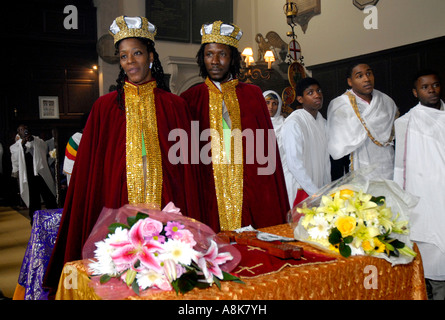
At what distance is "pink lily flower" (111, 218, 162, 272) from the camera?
4.20 ft

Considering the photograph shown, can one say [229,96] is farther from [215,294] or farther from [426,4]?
[426,4]

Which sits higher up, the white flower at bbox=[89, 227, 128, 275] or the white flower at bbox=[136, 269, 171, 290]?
the white flower at bbox=[89, 227, 128, 275]

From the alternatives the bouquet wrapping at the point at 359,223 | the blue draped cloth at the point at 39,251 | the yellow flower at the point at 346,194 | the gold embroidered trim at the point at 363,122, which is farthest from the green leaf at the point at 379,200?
the gold embroidered trim at the point at 363,122

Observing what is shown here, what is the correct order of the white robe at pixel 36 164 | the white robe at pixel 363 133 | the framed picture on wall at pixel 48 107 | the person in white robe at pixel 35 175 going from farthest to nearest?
the framed picture on wall at pixel 48 107
the white robe at pixel 36 164
the person in white robe at pixel 35 175
the white robe at pixel 363 133

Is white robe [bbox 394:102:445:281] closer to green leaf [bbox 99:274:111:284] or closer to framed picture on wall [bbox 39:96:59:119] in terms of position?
green leaf [bbox 99:274:111:284]

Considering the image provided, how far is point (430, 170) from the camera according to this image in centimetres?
329

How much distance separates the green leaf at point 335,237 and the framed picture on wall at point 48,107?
10174 millimetres

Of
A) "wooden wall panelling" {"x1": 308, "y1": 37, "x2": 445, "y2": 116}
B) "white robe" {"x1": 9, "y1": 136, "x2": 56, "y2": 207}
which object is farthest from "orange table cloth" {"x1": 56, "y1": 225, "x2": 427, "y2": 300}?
"white robe" {"x1": 9, "y1": 136, "x2": 56, "y2": 207}

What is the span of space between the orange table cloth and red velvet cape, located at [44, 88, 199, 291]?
69 cm

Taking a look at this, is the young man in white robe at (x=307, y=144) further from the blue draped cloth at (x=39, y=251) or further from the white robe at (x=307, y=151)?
the blue draped cloth at (x=39, y=251)

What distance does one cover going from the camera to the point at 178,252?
4.20 ft

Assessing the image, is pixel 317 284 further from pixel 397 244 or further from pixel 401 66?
pixel 401 66

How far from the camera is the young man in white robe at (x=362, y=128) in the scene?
3.62 meters
